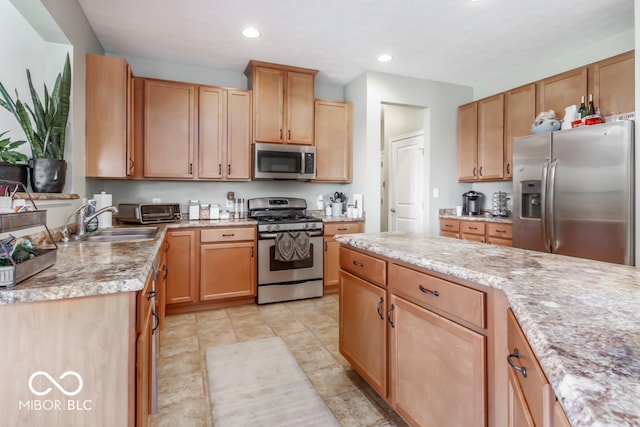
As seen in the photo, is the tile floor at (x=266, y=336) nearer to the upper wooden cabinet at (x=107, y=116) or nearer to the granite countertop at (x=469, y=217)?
the upper wooden cabinet at (x=107, y=116)

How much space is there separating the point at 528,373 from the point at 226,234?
303cm

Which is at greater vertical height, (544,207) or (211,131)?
(211,131)

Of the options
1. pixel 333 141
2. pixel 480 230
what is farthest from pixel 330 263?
pixel 480 230

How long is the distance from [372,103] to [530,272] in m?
3.23

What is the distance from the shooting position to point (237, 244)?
3.47m

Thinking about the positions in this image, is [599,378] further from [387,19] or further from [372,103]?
[372,103]

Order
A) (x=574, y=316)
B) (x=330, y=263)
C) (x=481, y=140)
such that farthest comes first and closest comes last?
(x=481, y=140) → (x=330, y=263) → (x=574, y=316)

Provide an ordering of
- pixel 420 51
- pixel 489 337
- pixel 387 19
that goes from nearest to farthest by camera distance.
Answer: pixel 489 337 < pixel 387 19 < pixel 420 51

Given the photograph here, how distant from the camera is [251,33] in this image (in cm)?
302

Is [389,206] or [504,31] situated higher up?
[504,31]

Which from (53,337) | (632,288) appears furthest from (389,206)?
(53,337)

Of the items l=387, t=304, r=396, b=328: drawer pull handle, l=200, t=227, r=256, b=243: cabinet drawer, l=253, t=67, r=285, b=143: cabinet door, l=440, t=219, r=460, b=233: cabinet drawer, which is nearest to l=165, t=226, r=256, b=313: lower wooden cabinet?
l=200, t=227, r=256, b=243: cabinet drawer

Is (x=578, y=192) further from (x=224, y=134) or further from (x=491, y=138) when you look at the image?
(x=224, y=134)

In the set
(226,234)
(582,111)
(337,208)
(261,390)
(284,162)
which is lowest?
(261,390)
